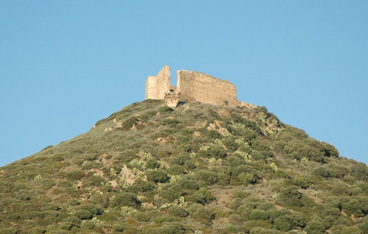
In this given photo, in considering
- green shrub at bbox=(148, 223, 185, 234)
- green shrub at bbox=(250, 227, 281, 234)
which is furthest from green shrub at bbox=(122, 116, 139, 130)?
green shrub at bbox=(250, 227, 281, 234)

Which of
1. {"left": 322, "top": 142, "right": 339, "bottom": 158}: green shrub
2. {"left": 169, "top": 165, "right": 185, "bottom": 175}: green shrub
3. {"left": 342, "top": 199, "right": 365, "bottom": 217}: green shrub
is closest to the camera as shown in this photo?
{"left": 342, "top": 199, "right": 365, "bottom": 217}: green shrub

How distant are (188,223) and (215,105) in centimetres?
Result: 2846

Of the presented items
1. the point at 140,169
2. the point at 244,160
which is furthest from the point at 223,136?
the point at 140,169

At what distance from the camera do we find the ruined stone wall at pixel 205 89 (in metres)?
82.2

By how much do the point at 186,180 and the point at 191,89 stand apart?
1994 cm

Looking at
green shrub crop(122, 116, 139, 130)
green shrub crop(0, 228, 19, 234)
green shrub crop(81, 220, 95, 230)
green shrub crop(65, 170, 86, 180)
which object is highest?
green shrub crop(122, 116, 139, 130)

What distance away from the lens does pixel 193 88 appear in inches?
3273

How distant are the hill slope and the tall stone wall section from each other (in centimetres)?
243

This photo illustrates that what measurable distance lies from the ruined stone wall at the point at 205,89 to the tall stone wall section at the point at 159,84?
4.94 ft

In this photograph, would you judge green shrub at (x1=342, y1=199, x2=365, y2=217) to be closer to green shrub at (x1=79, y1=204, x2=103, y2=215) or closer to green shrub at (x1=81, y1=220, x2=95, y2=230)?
green shrub at (x1=79, y1=204, x2=103, y2=215)

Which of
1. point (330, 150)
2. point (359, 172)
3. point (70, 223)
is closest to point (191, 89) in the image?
point (330, 150)

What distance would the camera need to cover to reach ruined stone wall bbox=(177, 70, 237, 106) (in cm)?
8225

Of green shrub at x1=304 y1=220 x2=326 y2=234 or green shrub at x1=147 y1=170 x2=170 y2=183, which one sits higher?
green shrub at x1=147 y1=170 x2=170 y2=183

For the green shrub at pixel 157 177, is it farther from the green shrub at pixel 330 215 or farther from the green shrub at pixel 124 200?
the green shrub at pixel 330 215
